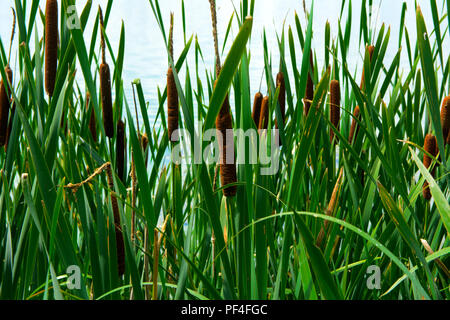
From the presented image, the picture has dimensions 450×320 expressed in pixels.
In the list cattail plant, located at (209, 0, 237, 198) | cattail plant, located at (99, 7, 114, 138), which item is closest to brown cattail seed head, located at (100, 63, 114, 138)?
cattail plant, located at (99, 7, 114, 138)

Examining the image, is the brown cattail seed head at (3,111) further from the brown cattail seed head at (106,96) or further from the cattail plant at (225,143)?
the cattail plant at (225,143)

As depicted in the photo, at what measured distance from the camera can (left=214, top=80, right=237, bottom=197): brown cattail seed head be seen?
1.95 feet

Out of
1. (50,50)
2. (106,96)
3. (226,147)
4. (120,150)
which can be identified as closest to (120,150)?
(120,150)

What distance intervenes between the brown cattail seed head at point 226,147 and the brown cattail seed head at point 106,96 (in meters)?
0.32

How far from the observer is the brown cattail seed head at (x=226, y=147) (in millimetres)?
594

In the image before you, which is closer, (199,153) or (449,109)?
(199,153)

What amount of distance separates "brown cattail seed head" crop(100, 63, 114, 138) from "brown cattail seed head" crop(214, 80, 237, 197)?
318 millimetres

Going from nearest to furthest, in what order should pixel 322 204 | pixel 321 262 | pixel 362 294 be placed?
1. pixel 321 262
2. pixel 362 294
3. pixel 322 204

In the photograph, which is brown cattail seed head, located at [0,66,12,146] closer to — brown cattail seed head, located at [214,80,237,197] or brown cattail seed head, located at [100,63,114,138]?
brown cattail seed head, located at [100,63,114,138]

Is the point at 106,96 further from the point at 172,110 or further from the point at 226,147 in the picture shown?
the point at 226,147
